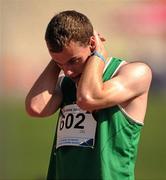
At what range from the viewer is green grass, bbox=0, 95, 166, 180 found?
4.15 m

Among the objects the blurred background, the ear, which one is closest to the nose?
the ear

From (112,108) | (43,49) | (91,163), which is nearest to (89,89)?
(112,108)

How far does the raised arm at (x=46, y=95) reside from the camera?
7.42 ft

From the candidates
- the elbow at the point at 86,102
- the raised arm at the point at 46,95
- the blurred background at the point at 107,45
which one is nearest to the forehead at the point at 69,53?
the elbow at the point at 86,102

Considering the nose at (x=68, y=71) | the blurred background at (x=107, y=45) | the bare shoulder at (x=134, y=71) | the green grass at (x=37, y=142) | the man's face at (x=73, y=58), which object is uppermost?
the man's face at (x=73, y=58)

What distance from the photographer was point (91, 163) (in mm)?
A: 2051

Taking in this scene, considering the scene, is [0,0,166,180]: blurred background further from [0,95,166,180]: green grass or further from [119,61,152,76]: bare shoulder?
[119,61,152,76]: bare shoulder

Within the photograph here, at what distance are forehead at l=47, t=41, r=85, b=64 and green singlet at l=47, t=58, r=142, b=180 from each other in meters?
0.15

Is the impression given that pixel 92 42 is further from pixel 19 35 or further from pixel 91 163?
pixel 19 35

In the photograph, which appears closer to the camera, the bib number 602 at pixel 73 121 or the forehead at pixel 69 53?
the forehead at pixel 69 53

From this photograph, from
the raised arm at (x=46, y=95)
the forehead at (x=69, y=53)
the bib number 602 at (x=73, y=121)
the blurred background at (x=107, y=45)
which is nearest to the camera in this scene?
the forehead at (x=69, y=53)

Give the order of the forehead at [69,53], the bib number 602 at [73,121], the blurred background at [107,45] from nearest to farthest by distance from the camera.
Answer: the forehead at [69,53] → the bib number 602 at [73,121] → the blurred background at [107,45]

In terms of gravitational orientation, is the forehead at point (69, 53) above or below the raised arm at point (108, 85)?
above

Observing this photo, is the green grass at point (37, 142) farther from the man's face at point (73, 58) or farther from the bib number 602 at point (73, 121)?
the man's face at point (73, 58)
